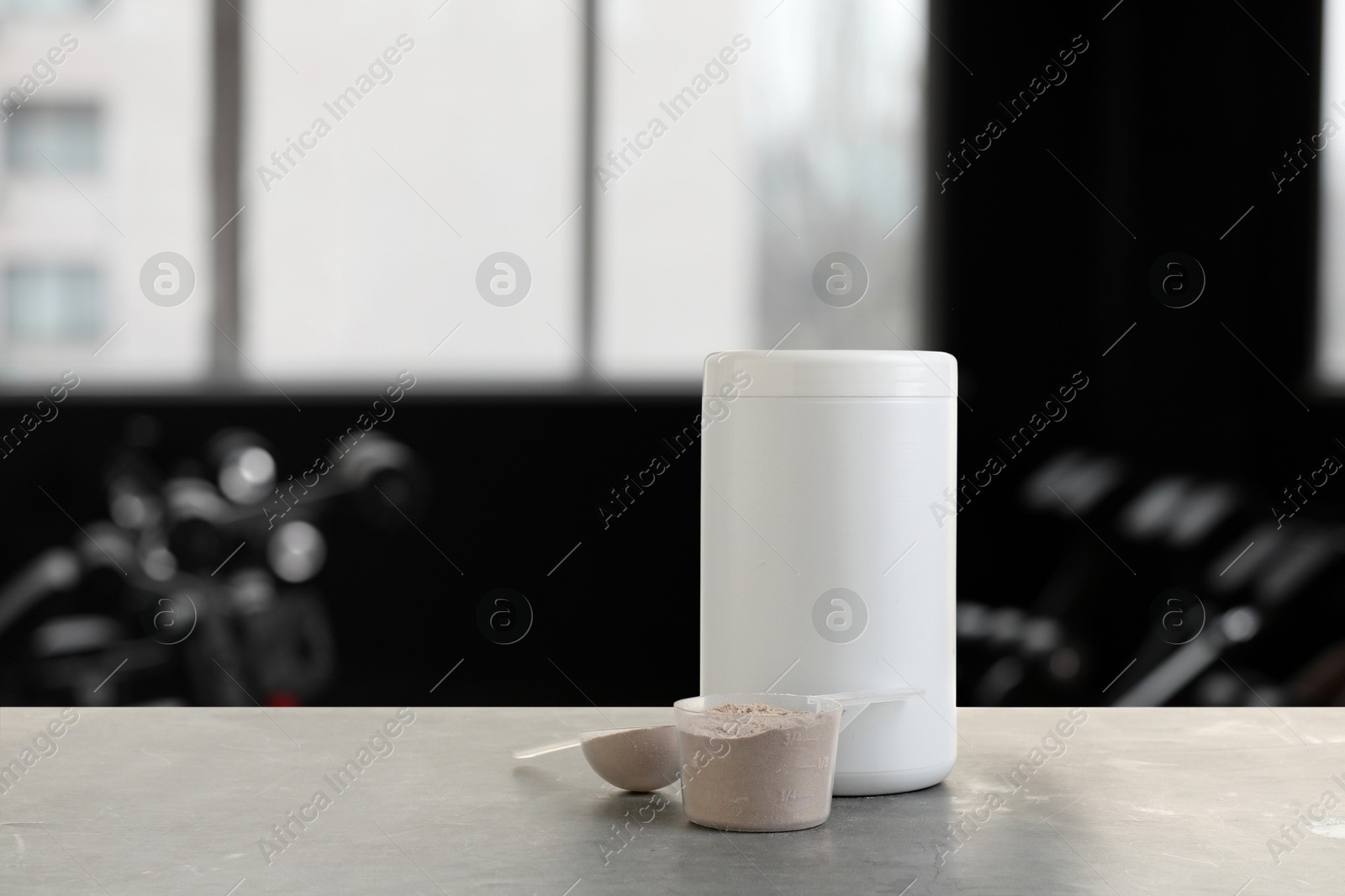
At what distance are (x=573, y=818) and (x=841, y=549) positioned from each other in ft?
0.72

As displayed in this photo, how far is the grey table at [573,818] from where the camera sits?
0.62 meters

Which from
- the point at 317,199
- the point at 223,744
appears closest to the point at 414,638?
the point at 317,199

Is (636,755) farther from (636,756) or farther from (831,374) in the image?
(831,374)

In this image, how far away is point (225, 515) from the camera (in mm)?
2646

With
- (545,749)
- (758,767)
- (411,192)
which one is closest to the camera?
(758,767)

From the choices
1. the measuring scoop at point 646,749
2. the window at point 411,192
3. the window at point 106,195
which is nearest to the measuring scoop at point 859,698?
the measuring scoop at point 646,749

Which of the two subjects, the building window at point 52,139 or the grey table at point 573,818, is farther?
the building window at point 52,139

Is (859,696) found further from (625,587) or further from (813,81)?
(813,81)

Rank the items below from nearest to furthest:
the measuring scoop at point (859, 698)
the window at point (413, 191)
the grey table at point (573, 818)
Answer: the grey table at point (573, 818), the measuring scoop at point (859, 698), the window at point (413, 191)

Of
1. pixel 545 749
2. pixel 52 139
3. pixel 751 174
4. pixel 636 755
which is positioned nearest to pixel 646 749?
pixel 636 755

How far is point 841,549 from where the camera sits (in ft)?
2.54

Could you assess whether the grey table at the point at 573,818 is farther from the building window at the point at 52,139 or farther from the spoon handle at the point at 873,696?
the building window at the point at 52,139

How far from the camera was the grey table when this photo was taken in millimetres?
619

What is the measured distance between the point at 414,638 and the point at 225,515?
0.46m
